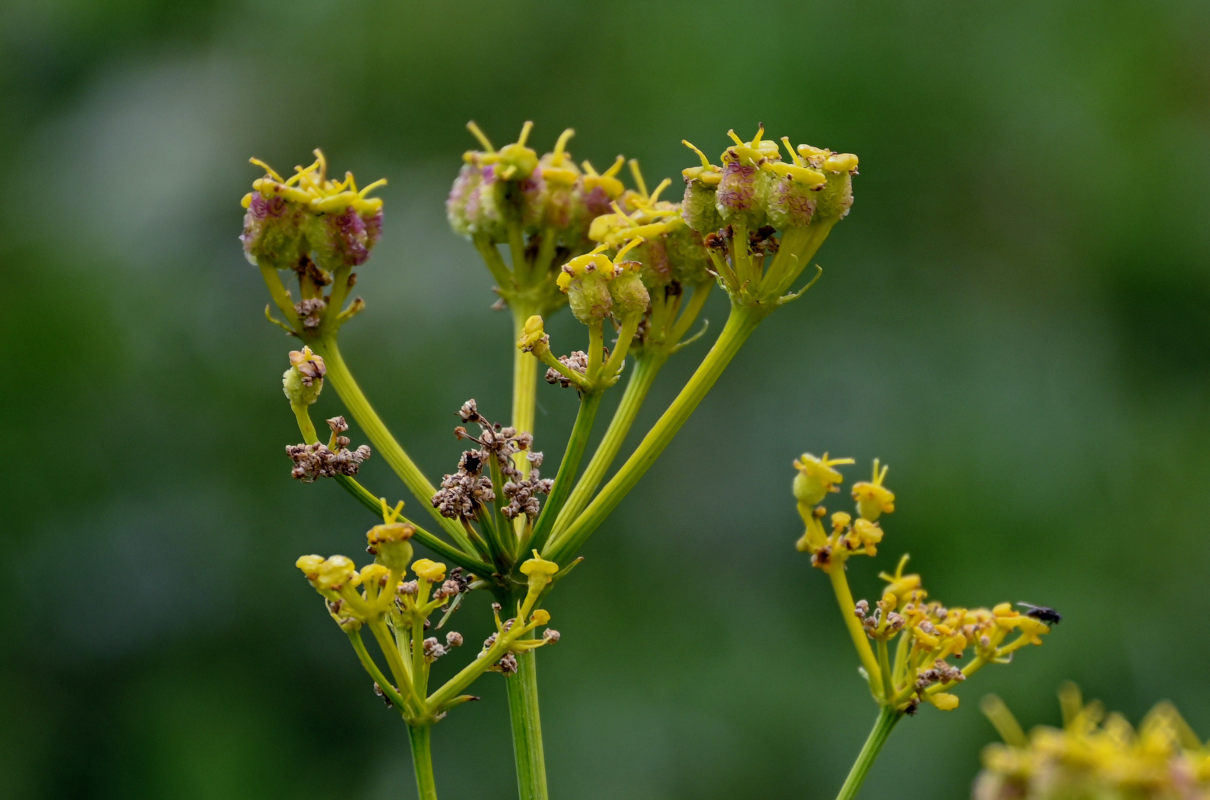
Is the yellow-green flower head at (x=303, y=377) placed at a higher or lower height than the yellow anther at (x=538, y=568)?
higher

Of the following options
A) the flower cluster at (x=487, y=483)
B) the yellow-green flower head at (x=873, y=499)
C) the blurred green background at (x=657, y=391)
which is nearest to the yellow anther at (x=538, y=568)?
the flower cluster at (x=487, y=483)

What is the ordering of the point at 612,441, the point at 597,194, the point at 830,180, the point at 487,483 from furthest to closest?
the point at 597,194
the point at 612,441
the point at 830,180
the point at 487,483

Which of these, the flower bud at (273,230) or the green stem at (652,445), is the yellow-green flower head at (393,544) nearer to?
the green stem at (652,445)

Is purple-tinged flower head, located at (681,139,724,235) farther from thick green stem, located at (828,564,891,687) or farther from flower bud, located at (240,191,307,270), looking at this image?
flower bud, located at (240,191,307,270)

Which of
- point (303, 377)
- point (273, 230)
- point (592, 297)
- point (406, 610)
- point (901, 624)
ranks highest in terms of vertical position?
A: point (273, 230)

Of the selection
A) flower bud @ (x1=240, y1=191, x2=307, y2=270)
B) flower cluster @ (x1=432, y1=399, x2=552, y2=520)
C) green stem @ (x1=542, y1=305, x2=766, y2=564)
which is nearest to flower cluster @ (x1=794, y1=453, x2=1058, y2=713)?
green stem @ (x1=542, y1=305, x2=766, y2=564)

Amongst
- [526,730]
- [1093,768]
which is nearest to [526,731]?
[526,730]

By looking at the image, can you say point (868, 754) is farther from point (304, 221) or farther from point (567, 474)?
point (304, 221)
